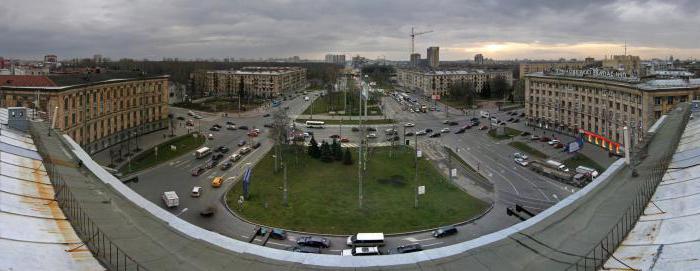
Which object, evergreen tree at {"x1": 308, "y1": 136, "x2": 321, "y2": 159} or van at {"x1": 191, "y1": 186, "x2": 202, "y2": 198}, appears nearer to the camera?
van at {"x1": 191, "y1": 186, "x2": 202, "y2": 198}

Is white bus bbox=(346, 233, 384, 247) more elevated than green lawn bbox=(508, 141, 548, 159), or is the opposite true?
green lawn bbox=(508, 141, 548, 159)

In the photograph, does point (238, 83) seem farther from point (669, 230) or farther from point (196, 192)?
point (669, 230)

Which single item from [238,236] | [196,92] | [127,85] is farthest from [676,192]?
[196,92]

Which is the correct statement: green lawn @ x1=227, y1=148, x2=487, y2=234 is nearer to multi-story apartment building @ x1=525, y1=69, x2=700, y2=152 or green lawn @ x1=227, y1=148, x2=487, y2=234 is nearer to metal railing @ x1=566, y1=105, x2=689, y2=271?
metal railing @ x1=566, y1=105, x2=689, y2=271

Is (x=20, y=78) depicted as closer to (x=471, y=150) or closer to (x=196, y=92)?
(x=471, y=150)

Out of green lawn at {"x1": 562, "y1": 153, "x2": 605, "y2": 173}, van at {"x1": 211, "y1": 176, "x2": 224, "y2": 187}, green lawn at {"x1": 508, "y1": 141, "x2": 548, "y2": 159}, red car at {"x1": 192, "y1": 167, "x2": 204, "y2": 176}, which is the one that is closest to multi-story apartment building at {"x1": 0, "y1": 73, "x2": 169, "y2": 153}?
red car at {"x1": 192, "y1": 167, "x2": 204, "y2": 176}

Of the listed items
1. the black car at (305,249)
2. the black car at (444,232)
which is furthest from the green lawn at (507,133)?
the black car at (305,249)

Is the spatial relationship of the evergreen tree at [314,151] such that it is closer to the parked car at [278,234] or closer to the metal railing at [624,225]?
the parked car at [278,234]
